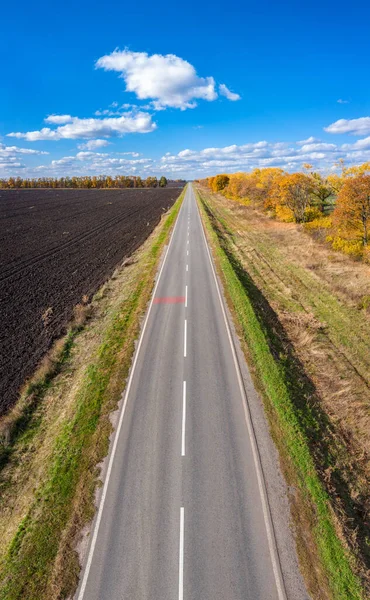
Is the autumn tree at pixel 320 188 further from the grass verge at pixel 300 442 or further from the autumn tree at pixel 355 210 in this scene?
the grass verge at pixel 300 442

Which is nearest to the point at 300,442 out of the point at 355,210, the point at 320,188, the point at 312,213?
the point at 355,210

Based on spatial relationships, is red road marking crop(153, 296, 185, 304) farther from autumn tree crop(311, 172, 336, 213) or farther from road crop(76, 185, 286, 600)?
autumn tree crop(311, 172, 336, 213)

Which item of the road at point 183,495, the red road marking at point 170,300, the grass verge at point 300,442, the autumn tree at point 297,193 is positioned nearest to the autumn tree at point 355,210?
the grass verge at point 300,442

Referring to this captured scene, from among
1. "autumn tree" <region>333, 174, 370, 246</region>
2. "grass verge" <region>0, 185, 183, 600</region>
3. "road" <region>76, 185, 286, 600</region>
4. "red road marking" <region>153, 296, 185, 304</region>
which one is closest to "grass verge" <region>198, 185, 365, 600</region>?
"road" <region>76, 185, 286, 600</region>

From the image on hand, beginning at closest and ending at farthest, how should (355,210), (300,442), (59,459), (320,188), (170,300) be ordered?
(59,459), (300,442), (170,300), (355,210), (320,188)

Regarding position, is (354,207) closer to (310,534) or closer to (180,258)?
(180,258)

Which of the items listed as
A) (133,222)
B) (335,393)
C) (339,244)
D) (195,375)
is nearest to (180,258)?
(339,244)

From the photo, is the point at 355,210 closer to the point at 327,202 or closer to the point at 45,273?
the point at 327,202
